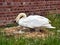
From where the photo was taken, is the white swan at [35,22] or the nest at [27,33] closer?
the nest at [27,33]

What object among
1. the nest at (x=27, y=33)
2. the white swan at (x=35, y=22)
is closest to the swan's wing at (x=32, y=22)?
the white swan at (x=35, y=22)

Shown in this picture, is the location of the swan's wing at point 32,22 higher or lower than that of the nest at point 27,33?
higher

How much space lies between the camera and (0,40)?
6.29m

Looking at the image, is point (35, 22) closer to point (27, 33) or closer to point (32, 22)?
point (32, 22)

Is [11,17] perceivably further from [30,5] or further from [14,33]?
[14,33]

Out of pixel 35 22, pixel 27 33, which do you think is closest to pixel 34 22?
pixel 35 22

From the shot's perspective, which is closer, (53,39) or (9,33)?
(53,39)

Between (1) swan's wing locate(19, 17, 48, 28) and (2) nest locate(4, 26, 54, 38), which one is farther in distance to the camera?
(1) swan's wing locate(19, 17, 48, 28)

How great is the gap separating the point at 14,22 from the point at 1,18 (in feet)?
1.40

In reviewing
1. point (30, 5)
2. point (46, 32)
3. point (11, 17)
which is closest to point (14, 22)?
point (11, 17)

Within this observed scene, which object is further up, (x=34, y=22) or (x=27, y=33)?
(x=34, y=22)

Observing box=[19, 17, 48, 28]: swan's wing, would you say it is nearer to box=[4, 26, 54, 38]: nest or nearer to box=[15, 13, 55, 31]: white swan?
box=[15, 13, 55, 31]: white swan

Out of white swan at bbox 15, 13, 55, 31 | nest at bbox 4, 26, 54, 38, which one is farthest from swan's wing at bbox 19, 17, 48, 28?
nest at bbox 4, 26, 54, 38

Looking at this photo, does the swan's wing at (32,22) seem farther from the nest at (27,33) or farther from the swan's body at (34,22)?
the nest at (27,33)
